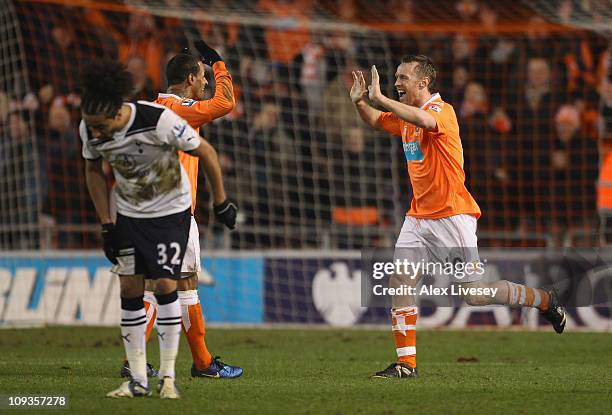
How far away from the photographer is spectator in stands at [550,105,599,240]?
15617mm

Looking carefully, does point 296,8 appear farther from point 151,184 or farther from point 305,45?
point 151,184

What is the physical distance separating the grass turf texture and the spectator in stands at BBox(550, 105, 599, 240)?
2.74 meters

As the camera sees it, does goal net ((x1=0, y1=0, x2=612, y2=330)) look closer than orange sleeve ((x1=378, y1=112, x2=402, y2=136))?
No

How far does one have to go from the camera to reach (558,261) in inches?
566

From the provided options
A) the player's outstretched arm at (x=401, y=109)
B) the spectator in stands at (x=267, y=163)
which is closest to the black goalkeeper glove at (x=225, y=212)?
the player's outstretched arm at (x=401, y=109)

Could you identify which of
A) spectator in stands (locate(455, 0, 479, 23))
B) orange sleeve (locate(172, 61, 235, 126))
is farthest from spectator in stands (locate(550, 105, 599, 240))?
orange sleeve (locate(172, 61, 235, 126))

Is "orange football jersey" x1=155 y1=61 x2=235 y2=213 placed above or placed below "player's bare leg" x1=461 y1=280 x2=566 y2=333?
above

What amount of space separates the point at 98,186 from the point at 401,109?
2.19 metres

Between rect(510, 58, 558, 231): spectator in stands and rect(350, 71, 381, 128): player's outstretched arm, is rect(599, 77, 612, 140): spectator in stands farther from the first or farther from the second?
rect(350, 71, 381, 128): player's outstretched arm

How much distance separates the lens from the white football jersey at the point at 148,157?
6.67 meters

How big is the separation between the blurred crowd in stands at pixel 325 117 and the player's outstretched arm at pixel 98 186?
7.84 meters

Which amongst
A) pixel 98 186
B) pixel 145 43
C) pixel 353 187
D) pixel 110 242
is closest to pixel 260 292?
pixel 353 187

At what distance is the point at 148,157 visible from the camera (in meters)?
6.73

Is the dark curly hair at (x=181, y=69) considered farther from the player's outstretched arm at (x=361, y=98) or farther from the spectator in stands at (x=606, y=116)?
the spectator in stands at (x=606, y=116)
